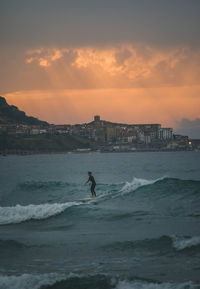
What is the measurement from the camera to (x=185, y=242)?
1089 cm

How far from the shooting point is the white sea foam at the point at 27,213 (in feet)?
56.4

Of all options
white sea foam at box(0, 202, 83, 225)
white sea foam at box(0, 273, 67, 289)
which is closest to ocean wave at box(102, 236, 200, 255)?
white sea foam at box(0, 273, 67, 289)

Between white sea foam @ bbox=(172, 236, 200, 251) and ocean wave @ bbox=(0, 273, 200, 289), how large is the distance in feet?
8.86

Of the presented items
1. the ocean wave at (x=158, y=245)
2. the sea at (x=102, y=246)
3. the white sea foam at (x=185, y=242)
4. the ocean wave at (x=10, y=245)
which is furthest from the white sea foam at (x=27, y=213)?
the white sea foam at (x=185, y=242)

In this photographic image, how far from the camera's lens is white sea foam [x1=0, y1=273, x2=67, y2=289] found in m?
8.27

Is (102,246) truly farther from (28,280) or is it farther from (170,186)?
(170,186)

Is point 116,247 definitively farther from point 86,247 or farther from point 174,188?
point 174,188

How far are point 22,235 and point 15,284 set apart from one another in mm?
5375

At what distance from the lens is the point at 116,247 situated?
37.1 ft

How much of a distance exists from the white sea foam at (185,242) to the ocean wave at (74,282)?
270cm

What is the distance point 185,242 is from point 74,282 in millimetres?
3707

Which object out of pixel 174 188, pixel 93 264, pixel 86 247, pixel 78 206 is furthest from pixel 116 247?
pixel 174 188

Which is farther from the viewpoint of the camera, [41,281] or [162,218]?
[162,218]

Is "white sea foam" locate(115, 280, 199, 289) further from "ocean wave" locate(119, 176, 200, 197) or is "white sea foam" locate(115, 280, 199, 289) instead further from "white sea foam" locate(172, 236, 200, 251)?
"ocean wave" locate(119, 176, 200, 197)
